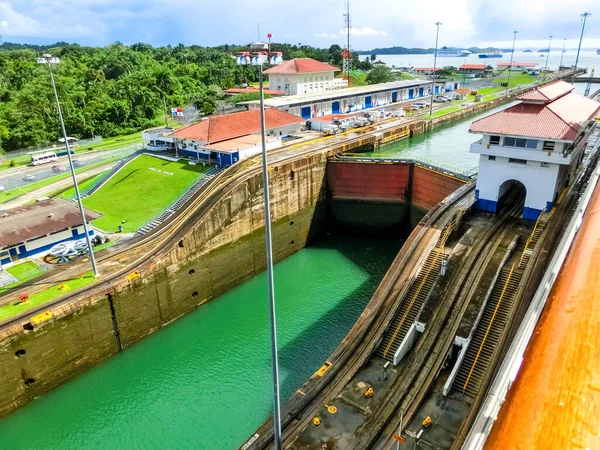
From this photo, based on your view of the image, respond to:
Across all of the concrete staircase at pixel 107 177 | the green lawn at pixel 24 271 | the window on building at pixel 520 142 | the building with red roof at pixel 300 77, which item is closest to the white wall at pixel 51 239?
the green lawn at pixel 24 271

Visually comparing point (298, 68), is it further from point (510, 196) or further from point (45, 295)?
point (45, 295)

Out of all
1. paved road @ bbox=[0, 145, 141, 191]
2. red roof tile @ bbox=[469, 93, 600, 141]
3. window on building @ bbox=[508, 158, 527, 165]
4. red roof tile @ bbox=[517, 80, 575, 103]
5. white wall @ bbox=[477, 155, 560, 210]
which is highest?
red roof tile @ bbox=[517, 80, 575, 103]

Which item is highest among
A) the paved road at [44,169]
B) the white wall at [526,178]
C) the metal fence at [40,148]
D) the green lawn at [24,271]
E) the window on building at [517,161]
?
the window on building at [517,161]

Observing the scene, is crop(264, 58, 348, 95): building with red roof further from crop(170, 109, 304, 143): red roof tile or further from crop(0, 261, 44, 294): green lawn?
crop(0, 261, 44, 294): green lawn

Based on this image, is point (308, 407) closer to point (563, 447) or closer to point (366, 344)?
point (366, 344)

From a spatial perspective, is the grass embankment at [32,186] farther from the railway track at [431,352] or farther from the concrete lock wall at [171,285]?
the railway track at [431,352]

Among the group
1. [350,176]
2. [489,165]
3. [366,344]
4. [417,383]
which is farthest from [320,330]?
[350,176]

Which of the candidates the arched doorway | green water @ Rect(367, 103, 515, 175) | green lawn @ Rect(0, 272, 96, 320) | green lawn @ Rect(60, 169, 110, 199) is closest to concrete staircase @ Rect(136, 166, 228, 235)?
green lawn @ Rect(0, 272, 96, 320)
